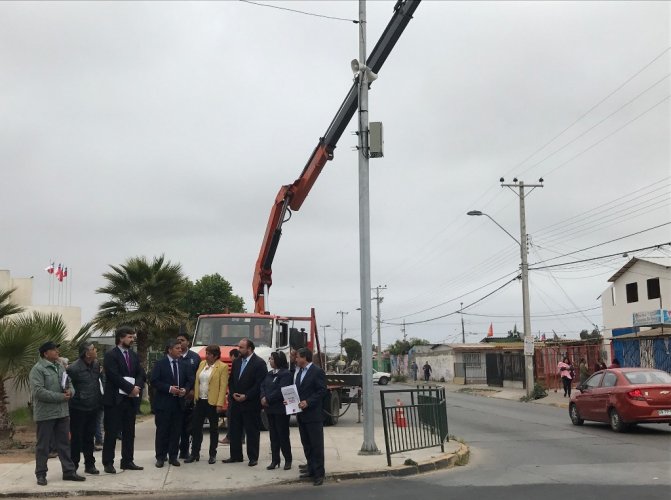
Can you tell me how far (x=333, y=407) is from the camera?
18.9 meters

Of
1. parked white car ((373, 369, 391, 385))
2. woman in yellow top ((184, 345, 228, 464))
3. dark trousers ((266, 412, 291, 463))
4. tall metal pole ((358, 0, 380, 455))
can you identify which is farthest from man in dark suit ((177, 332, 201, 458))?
parked white car ((373, 369, 391, 385))

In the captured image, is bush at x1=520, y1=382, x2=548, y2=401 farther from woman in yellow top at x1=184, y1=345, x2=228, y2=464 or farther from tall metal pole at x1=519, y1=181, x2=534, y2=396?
woman in yellow top at x1=184, y1=345, x2=228, y2=464

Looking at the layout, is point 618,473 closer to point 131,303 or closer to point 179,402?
point 179,402

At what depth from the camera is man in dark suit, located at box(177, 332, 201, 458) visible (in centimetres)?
1067

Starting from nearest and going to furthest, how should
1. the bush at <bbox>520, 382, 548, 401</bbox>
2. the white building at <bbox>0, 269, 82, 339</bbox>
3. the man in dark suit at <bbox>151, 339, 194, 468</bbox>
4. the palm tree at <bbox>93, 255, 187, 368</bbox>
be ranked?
the man in dark suit at <bbox>151, 339, 194, 468</bbox>
the palm tree at <bbox>93, 255, 187, 368</bbox>
the white building at <bbox>0, 269, 82, 339</bbox>
the bush at <bbox>520, 382, 548, 401</bbox>

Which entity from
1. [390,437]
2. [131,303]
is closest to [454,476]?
[390,437]

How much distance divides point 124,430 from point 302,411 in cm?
261

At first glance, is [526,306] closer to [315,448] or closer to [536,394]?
A: [536,394]

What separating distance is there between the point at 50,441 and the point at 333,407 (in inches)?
404

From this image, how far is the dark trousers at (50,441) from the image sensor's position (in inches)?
360

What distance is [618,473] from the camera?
33.6 feet

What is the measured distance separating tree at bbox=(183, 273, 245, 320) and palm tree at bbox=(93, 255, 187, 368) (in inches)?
504

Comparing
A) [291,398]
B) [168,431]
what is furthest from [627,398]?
[168,431]

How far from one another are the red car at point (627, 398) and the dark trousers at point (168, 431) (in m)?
9.90
